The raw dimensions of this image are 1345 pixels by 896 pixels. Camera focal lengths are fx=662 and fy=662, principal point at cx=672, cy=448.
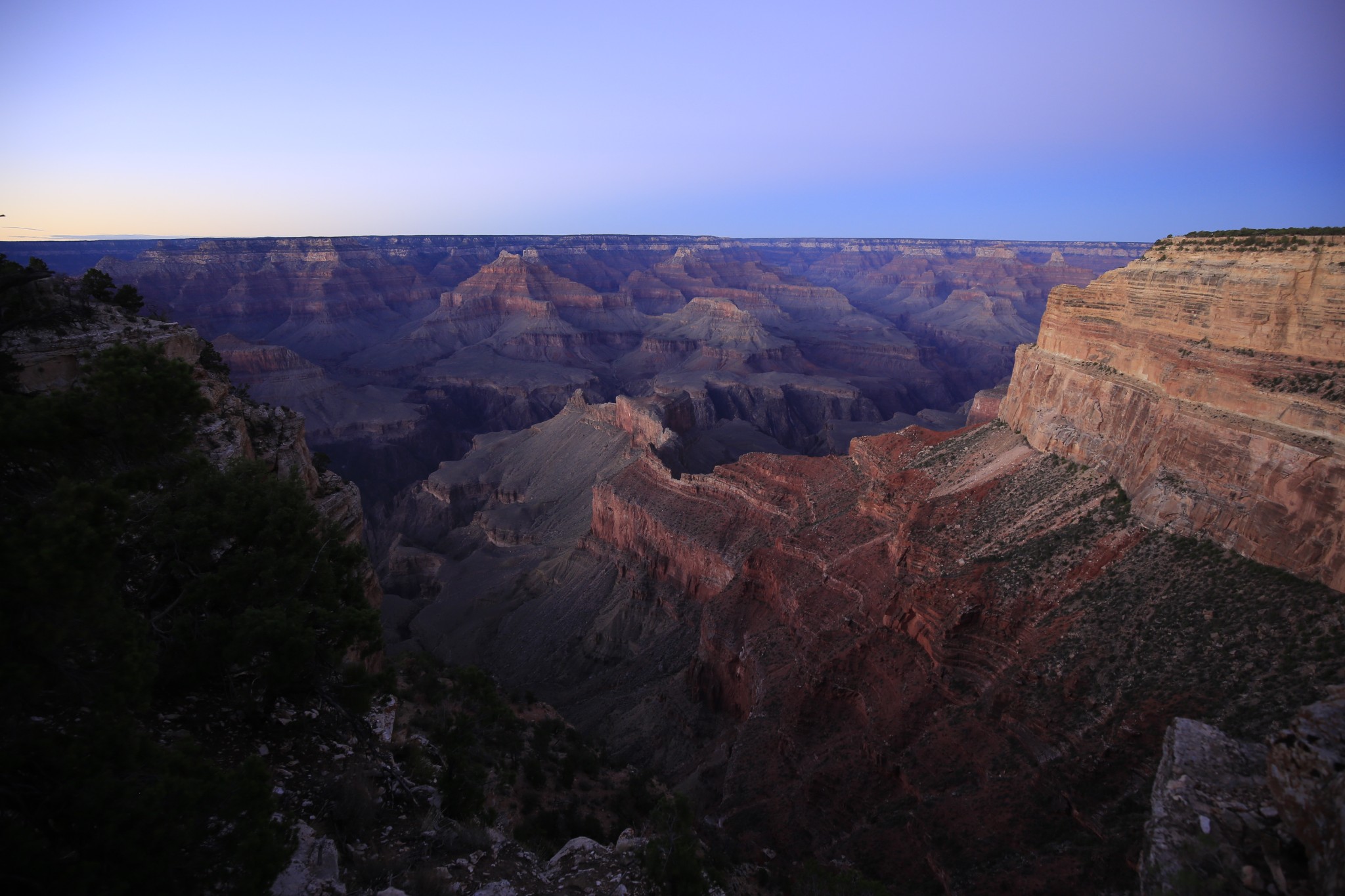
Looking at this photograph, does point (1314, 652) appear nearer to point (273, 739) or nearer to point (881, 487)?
point (881, 487)

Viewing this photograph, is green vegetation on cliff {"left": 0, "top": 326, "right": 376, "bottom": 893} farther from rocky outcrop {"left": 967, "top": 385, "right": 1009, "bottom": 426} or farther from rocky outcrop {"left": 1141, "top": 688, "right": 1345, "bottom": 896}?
rocky outcrop {"left": 967, "top": 385, "right": 1009, "bottom": 426}

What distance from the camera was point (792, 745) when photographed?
24594mm

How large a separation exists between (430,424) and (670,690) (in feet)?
275

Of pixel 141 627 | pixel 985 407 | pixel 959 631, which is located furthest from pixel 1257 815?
pixel 985 407

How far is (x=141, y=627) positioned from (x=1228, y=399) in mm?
27973

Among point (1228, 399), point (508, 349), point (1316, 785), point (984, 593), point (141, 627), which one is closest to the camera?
point (1316, 785)

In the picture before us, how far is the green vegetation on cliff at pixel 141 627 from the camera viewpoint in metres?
7.68

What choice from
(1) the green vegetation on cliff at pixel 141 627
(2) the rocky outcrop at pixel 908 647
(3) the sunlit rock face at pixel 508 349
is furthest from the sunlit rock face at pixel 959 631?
(3) the sunlit rock face at pixel 508 349

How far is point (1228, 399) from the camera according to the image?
68.6 feet

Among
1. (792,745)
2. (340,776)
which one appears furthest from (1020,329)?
(340,776)

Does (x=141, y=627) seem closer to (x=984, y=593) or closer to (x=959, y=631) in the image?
(x=959, y=631)

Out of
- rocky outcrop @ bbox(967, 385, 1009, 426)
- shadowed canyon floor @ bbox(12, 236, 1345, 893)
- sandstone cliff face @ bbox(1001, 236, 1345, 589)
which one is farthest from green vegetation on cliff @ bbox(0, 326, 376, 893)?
rocky outcrop @ bbox(967, 385, 1009, 426)

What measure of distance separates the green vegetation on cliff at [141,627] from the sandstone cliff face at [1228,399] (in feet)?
76.9

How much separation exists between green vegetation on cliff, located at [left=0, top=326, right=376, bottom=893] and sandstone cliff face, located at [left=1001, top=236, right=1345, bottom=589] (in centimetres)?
2344
